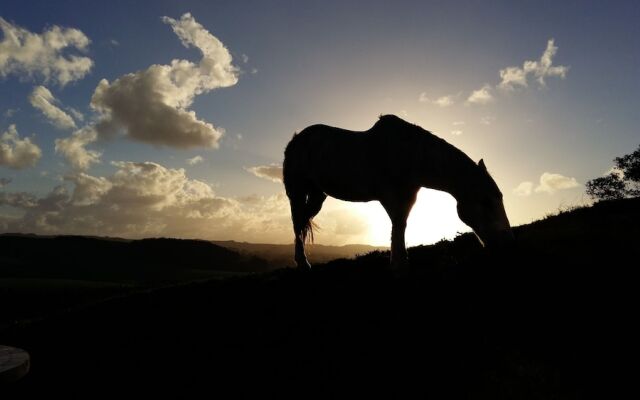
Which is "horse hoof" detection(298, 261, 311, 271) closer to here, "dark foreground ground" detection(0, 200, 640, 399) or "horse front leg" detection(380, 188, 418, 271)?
"dark foreground ground" detection(0, 200, 640, 399)

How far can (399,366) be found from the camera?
411 centimetres

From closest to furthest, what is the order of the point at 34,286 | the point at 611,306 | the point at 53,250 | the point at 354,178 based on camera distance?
1. the point at 611,306
2. the point at 354,178
3. the point at 34,286
4. the point at 53,250

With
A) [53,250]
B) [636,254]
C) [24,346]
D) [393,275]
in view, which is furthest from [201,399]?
[53,250]

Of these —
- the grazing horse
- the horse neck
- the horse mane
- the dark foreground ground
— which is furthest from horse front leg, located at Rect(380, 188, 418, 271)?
the horse mane

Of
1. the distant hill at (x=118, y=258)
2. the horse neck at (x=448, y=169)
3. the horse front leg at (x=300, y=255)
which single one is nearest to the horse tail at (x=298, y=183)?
the horse front leg at (x=300, y=255)

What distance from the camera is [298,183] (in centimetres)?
1018

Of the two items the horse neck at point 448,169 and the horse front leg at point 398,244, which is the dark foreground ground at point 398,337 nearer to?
the horse front leg at point 398,244

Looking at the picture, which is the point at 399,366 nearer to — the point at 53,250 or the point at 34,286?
the point at 34,286

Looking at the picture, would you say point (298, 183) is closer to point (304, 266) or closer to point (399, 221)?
point (304, 266)

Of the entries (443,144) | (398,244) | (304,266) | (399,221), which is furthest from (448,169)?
(304,266)

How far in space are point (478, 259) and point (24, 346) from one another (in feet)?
29.4

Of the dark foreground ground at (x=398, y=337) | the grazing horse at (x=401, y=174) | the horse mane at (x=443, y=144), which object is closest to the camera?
the dark foreground ground at (x=398, y=337)

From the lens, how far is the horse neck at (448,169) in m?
7.00

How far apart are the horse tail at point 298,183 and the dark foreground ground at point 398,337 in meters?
2.85
